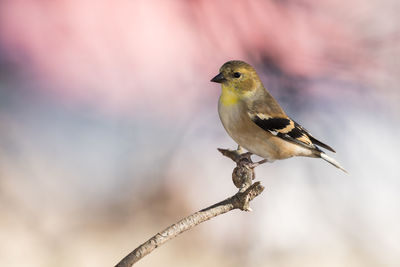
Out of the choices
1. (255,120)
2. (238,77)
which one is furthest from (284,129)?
(238,77)

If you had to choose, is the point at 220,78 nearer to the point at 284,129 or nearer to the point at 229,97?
the point at 229,97

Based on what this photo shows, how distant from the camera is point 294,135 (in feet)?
4.49

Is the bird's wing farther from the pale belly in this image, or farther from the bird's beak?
the bird's beak

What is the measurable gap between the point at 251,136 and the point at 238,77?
16cm

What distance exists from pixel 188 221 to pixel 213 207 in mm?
94

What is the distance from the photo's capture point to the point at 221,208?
0.93 m

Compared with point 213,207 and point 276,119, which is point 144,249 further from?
point 276,119

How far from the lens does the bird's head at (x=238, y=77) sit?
4.11ft

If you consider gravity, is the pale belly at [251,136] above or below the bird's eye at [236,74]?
below

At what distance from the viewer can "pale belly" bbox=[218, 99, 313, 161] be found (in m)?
1.25

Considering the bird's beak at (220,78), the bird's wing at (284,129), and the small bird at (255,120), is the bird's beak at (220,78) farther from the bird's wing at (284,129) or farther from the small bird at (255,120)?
the bird's wing at (284,129)

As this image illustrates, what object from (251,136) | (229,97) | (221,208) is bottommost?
(221,208)

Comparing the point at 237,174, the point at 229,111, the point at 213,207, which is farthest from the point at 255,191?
the point at 229,111

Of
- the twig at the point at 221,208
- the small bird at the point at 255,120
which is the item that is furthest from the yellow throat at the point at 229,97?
the twig at the point at 221,208
